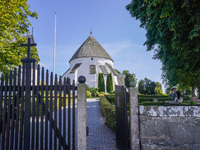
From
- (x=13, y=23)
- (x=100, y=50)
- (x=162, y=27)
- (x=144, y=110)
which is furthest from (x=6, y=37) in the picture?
(x=100, y=50)

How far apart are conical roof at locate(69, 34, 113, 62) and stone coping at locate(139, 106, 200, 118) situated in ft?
102

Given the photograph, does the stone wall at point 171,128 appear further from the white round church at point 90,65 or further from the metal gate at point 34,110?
the white round church at point 90,65

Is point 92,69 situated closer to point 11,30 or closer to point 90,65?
point 90,65

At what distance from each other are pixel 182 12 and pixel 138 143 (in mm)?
5042

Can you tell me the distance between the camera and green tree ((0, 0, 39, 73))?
20.6 feet

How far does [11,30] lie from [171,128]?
7.85 metres

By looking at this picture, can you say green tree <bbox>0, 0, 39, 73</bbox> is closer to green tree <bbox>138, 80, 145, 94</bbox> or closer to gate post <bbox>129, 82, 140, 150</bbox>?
gate post <bbox>129, 82, 140, 150</bbox>

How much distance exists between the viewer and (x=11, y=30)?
7066 millimetres

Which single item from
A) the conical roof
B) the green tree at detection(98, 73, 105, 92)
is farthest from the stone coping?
the conical roof

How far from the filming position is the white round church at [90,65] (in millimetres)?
32081

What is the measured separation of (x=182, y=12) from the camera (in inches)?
216

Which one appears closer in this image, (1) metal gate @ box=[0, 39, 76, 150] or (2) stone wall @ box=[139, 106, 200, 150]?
(2) stone wall @ box=[139, 106, 200, 150]

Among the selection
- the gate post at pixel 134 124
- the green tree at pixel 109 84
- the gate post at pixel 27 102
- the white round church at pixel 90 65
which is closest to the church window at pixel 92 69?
the white round church at pixel 90 65

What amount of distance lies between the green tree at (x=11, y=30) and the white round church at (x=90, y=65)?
77.3 feet
